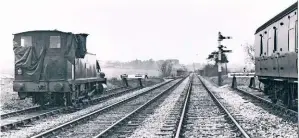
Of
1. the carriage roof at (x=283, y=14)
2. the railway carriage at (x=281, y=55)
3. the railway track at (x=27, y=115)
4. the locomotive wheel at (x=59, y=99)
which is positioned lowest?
the railway track at (x=27, y=115)

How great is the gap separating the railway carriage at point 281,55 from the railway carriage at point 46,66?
7.93m

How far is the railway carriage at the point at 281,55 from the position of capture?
12.0m

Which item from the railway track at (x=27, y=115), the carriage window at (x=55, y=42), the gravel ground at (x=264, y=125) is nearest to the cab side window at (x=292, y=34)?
the gravel ground at (x=264, y=125)

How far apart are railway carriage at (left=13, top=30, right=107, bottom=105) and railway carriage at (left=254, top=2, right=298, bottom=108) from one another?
7.93 meters

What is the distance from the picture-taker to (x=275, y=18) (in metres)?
14.9

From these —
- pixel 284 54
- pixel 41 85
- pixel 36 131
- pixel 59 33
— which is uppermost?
pixel 59 33

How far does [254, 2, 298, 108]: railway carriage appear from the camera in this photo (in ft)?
39.4

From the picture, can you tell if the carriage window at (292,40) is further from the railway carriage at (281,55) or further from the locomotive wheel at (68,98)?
the locomotive wheel at (68,98)

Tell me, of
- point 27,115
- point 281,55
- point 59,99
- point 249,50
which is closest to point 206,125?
point 281,55

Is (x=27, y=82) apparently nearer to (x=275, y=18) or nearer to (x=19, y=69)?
(x=19, y=69)

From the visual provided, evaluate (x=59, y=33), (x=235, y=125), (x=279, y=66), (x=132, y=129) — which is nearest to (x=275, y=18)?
(x=279, y=66)

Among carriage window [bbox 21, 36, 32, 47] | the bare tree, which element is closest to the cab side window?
carriage window [bbox 21, 36, 32, 47]

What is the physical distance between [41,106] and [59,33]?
3.13m

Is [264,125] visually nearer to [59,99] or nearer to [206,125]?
[206,125]
